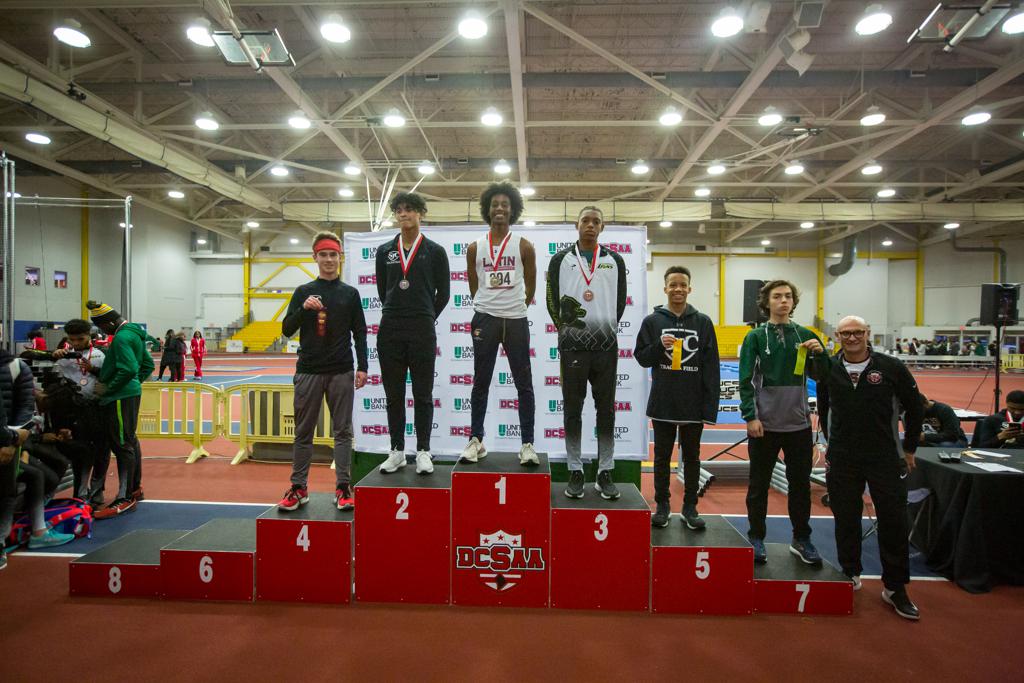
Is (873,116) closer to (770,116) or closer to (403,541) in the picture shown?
(770,116)

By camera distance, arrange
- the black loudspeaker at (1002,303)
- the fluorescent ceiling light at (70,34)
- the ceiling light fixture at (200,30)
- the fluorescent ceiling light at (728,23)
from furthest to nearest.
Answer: the fluorescent ceiling light at (70,34), the ceiling light fixture at (200,30), the fluorescent ceiling light at (728,23), the black loudspeaker at (1002,303)

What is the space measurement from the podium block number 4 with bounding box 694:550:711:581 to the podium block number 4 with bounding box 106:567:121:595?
4098 mm

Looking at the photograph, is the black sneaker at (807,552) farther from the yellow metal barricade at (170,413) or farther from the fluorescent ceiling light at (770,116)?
the fluorescent ceiling light at (770,116)

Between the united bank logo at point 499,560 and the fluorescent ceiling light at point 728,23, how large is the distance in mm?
7554

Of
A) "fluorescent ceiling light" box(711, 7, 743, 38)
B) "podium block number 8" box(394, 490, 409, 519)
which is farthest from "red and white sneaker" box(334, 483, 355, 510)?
"fluorescent ceiling light" box(711, 7, 743, 38)

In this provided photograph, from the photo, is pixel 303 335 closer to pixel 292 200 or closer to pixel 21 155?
pixel 21 155

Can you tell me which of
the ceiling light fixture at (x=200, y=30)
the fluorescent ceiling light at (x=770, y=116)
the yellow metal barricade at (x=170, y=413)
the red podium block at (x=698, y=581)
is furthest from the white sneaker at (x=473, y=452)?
the fluorescent ceiling light at (x=770, y=116)

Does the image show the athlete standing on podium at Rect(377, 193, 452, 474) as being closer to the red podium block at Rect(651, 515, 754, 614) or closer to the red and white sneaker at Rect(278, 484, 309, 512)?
the red and white sneaker at Rect(278, 484, 309, 512)

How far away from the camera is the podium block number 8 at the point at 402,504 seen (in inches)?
130

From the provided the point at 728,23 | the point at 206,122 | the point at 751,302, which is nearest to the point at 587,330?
the point at 751,302

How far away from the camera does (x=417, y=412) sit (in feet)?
11.9

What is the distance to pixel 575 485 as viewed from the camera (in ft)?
11.6

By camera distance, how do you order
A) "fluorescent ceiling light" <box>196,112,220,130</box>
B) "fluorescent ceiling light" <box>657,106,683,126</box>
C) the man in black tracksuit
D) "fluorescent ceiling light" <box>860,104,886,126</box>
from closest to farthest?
the man in black tracksuit, "fluorescent ceiling light" <box>860,104,886,126</box>, "fluorescent ceiling light" <box>657,106,683,126</box>, "fluorescent ceiling light" <box>196,112,220,130</box>

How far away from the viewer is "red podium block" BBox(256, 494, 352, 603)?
3.34 m
